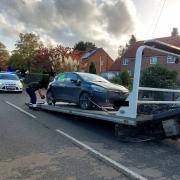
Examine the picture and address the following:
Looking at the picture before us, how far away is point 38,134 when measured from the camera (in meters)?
8.99

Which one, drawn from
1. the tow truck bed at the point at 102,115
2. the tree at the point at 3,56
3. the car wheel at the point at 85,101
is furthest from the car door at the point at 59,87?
the tree at the point at 3,56

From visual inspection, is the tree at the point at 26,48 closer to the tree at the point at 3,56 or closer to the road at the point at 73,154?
the tree at the point at 3,56

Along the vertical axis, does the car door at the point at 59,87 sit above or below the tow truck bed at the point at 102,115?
above

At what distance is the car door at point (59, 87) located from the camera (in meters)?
13.0

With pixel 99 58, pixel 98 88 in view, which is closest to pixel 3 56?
pixel 99 58

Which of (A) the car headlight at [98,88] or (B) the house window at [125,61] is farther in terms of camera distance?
(B) the house window at [125,61]

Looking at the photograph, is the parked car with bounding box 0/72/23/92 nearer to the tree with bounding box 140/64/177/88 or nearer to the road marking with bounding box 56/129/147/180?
the tree with bounding box 140/64/177/88

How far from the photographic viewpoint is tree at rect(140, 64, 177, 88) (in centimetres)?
987

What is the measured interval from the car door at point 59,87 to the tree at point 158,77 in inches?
139

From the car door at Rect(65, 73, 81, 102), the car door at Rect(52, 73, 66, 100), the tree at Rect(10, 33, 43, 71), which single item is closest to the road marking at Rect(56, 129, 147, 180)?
the car door at Rect(65, 73, 81, 102)

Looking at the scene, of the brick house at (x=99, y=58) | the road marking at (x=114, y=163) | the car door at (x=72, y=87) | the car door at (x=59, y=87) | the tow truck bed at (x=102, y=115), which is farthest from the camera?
the brick house at (x=99, y=58)

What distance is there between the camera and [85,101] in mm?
11062

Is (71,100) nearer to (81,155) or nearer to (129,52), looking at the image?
(81,155)

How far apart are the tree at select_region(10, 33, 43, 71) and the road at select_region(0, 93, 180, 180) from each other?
48.5m
